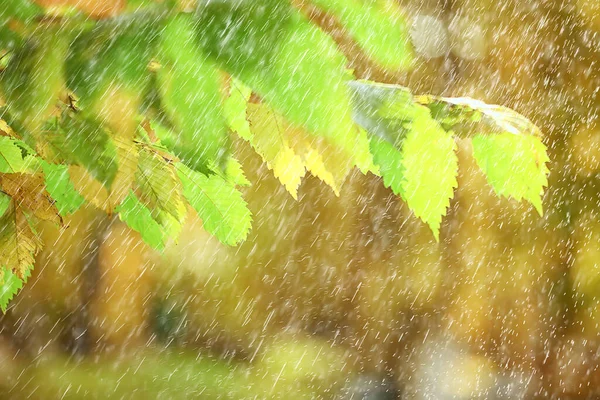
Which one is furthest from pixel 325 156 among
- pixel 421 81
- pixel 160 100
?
pixel 421 81

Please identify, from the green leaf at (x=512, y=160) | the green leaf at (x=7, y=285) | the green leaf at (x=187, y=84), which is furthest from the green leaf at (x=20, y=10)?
the green leaf at (x=7, y=285)

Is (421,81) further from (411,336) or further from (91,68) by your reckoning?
(91,68)

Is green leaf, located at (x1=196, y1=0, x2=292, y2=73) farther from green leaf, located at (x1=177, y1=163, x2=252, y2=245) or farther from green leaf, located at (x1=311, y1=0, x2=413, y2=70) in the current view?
green leaf, located at (x1=177, y1=163, x2=252, y2=245)

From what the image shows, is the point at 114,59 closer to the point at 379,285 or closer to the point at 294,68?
the point at 294,68

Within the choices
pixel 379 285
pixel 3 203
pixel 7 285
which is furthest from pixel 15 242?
pixel 379 285

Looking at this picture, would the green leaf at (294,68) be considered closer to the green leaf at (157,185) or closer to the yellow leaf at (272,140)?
the yellow leaf at (272,140)
